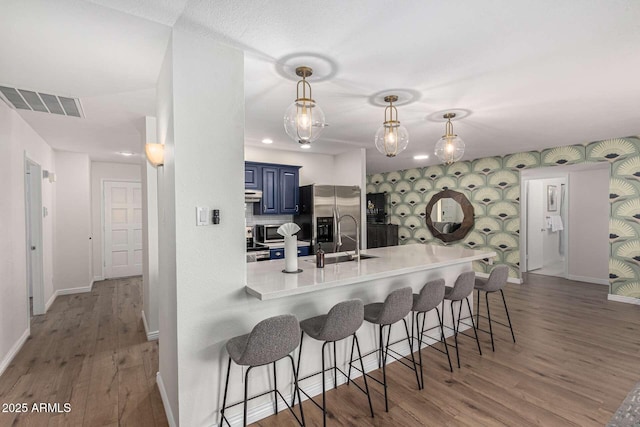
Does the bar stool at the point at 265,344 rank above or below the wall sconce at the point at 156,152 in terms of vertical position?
below

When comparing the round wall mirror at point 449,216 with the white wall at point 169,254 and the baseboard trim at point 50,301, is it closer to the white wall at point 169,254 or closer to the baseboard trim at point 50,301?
the white wall at point 169,254

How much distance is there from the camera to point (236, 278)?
6.44 ft

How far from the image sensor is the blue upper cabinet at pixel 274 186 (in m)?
4.78

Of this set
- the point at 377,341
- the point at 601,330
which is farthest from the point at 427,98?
the point at 601,330

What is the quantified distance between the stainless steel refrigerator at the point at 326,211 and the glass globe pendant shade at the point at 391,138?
7.50ft

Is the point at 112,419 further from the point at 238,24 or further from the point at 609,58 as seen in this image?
the point at 609,58

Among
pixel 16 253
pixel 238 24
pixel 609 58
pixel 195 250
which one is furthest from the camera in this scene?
pixel 16 253

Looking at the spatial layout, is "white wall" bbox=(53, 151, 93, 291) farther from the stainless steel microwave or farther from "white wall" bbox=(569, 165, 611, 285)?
"white wall" bbox=(569, 165, 611, 285)

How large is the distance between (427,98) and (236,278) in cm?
232

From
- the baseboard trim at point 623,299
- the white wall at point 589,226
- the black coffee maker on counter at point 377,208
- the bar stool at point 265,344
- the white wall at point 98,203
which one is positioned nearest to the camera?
the bar stool at point 265,344

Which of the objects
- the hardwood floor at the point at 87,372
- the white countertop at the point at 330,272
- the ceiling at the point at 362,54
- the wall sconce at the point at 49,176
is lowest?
the hardwood floor at the point at 87,372

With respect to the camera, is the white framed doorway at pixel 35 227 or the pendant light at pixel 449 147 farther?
the white framed doorway at pixel 35 227

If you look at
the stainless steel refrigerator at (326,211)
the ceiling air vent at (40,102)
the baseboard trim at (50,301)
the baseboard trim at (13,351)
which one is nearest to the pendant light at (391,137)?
the stainless steel refrigerator at (326,211)

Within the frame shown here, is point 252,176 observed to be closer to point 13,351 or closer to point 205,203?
point 205,203
